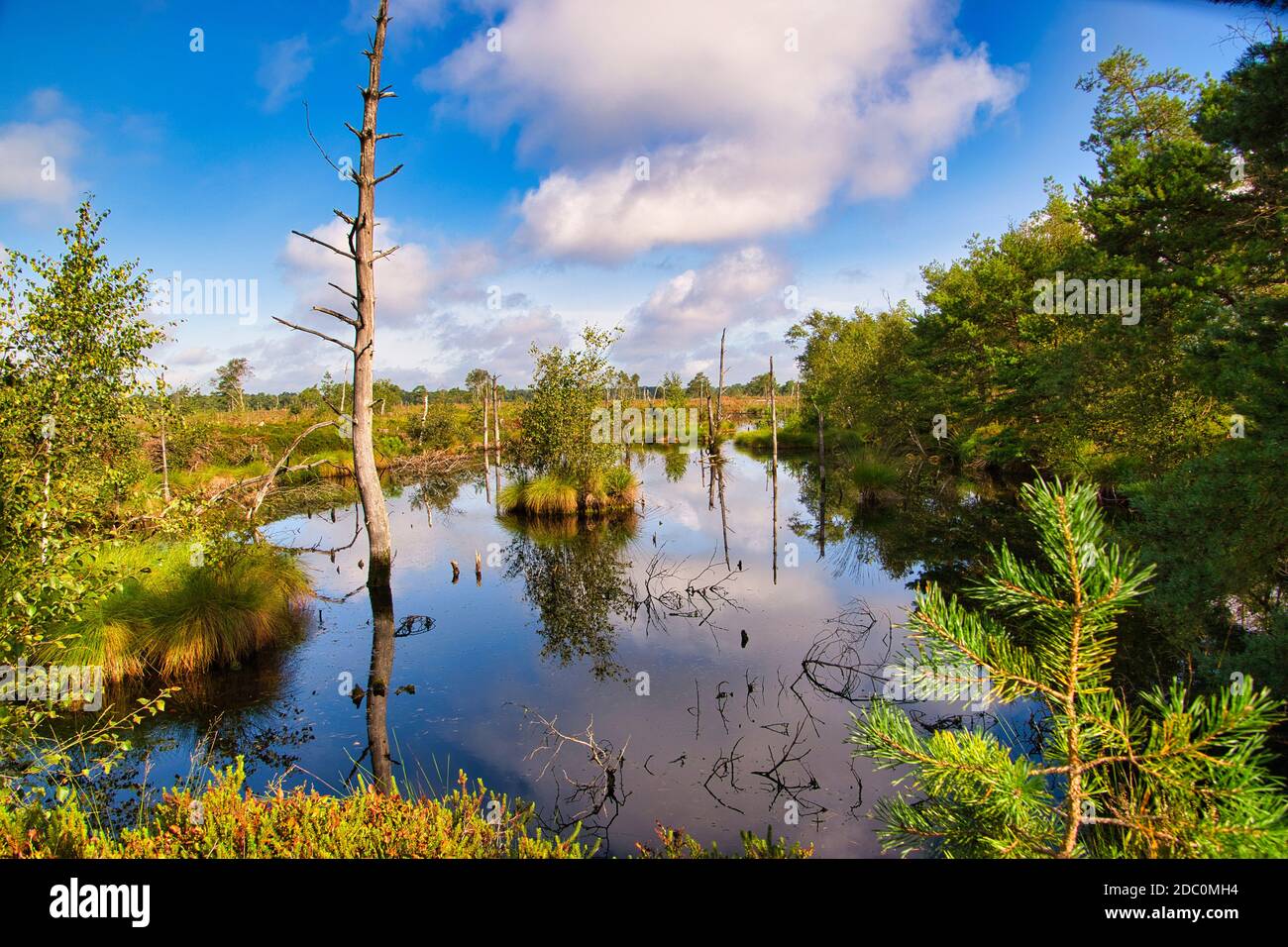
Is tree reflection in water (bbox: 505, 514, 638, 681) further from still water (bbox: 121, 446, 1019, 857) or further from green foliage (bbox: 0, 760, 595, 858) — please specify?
green foliage (bbox: 0, 760, 595, 858)

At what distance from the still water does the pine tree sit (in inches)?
75.9

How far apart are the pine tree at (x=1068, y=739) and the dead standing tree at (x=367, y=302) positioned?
1311 cm

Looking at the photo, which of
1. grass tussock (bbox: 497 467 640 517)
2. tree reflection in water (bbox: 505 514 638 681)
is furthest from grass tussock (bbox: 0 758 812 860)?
grass tussock (bbox: 497 467 640 517)

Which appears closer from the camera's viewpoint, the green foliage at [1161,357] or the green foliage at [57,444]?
the green foliage at [57,444]

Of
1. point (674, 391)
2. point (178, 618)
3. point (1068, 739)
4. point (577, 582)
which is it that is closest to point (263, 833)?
point (1068, 739)

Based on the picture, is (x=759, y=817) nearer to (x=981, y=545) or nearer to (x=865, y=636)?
(x=865, y=636)

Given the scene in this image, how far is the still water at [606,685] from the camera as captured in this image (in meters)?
6.88

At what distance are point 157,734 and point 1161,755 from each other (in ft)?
33.6

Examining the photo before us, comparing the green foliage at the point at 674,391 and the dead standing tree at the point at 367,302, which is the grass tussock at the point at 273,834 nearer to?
the dead standing tree at the point at 367,302

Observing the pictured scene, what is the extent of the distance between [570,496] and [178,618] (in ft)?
50.5

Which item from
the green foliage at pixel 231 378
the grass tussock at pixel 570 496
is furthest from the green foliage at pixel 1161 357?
the green foliage at pixel 231 378

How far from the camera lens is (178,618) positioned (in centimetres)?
997

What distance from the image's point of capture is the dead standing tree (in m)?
12.9
